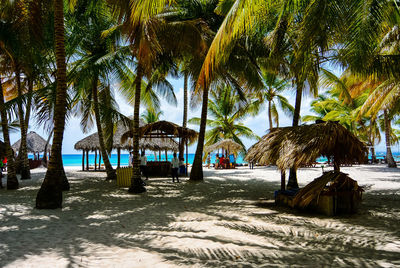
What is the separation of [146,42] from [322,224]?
20.5 feet

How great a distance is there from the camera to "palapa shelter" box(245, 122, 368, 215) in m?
6.54

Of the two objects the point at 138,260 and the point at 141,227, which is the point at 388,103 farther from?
the point at 138,260

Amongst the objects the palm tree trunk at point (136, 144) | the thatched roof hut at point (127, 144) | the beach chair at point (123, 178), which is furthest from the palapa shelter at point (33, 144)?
the palm tree trunk at point (136, 144)

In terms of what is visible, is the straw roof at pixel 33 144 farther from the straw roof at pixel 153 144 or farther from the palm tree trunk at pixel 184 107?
the palm tree trunk at pixel 184 107

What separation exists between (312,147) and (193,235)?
331 cm

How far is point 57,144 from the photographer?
7434 mm

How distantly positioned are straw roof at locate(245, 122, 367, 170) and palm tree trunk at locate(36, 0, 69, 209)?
5064 millimetres

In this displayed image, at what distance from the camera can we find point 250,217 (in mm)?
6492

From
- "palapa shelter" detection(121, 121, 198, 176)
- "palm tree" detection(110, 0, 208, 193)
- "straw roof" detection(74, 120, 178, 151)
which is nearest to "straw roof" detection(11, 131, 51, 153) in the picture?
"straw roof" detection(74, 120, 178, 151)

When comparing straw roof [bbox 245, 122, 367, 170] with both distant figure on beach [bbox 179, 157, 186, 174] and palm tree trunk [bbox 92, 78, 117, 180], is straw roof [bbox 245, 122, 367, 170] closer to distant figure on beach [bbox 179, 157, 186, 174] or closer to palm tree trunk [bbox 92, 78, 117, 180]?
Result: palm tree trunk [bbox 92, 78, 117, 180]

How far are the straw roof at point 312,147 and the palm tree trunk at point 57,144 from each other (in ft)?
16.6

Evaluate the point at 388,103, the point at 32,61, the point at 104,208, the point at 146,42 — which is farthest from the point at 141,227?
the point at 388,103

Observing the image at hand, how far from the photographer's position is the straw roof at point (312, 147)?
6492 millimetres

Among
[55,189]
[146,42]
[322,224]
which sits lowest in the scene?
[322,224]
